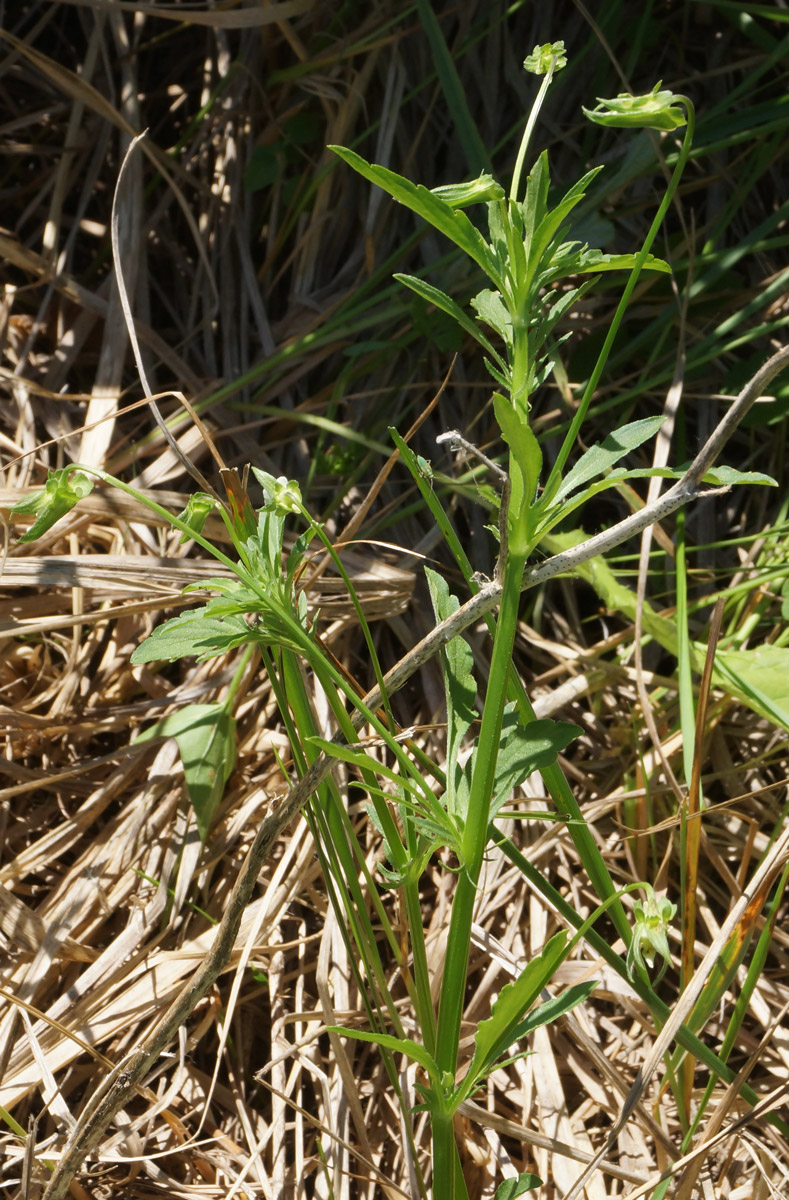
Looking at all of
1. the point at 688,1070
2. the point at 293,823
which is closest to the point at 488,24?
the point at 293,823

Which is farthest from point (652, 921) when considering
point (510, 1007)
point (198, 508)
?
point (198, 508)

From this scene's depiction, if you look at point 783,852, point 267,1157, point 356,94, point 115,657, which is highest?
point 356,94

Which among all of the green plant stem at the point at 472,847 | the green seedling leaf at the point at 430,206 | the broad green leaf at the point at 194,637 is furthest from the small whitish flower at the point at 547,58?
the broad green leaf at the point at 194,637

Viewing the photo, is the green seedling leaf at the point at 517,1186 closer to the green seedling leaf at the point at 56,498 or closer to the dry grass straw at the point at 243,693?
the dry grass straw at the point at 243,693

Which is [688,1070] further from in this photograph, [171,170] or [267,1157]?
[171,170]

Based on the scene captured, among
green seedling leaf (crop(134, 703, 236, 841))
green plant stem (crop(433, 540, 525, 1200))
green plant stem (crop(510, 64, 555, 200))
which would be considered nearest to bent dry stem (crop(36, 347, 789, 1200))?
green plant stem (crop(433, 540, 525, 1200))

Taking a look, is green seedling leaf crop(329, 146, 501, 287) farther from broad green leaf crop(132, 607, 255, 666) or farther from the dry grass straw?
the dry grass straw

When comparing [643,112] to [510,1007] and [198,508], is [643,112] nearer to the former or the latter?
[198,508]
